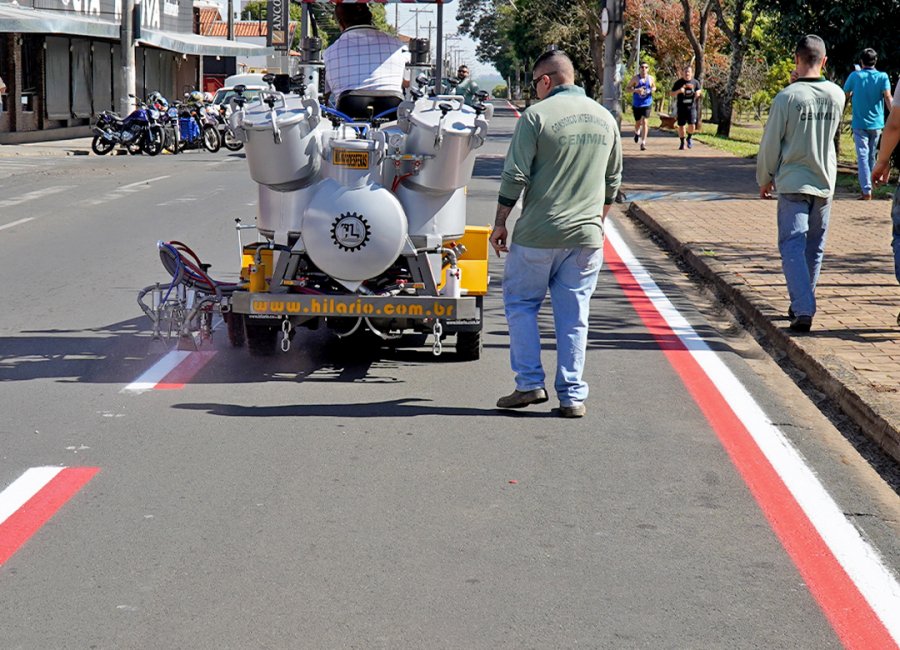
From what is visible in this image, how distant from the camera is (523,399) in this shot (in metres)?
7.04

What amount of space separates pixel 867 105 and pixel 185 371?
12673 mm

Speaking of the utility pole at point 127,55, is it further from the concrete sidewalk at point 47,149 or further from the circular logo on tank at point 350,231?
the circular logo on tank at point 350,231

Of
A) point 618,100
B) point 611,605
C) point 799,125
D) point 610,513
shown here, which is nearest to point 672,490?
point 610,513

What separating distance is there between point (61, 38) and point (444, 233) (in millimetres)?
34643

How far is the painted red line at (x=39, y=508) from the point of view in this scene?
5.00m

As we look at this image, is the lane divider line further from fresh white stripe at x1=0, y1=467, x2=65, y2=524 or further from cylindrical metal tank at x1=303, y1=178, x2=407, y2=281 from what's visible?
fresh white stripe at x1=0, y1=467, x2=65, y2=524

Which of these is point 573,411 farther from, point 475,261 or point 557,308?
point 475,261

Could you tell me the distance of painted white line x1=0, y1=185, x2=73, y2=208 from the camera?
18.8 meters

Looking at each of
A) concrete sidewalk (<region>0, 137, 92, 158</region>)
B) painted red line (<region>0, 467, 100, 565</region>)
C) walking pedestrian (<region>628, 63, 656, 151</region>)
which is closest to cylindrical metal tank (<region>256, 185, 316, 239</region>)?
painted red line (<region>0, 467, 100, 565</region>)

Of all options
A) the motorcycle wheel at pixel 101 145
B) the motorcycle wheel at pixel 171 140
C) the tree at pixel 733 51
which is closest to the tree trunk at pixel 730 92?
the tree at pixel 733 51

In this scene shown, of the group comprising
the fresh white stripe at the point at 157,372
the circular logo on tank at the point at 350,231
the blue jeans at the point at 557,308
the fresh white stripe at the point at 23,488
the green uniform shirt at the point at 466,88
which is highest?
the green uniform shirt at the point at 466,88

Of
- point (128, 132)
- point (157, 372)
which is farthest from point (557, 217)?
point (128, 132)

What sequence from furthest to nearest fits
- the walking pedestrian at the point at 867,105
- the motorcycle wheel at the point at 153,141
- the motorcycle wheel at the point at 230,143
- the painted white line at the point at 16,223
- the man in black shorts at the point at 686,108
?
the motorcycle wheel at the point at 230,143 < the motorcycle wheel at the point at 153,141 < the man in black shorts at the point at 686,108 < the walking pedestrian at the point at 867,105 < the painted white line at the point at 16,223

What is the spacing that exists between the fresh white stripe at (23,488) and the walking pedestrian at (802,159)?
203 inches
